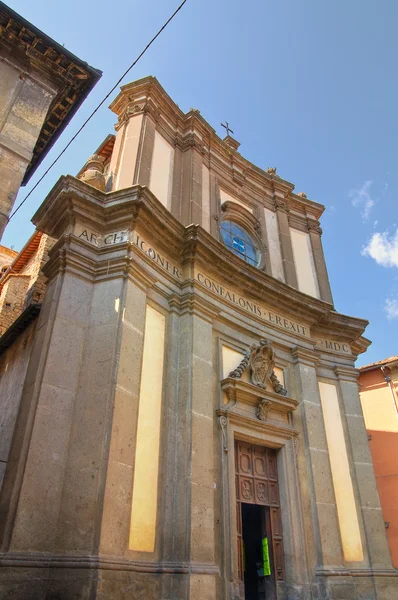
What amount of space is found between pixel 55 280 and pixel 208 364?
124 inches

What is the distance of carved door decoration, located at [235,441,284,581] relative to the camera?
8859mm

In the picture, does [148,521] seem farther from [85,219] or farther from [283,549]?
[85,219]

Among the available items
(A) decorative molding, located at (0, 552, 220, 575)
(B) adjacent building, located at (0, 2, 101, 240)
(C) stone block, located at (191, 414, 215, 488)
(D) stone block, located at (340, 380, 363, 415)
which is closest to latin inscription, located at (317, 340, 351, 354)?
(D) stone block, located at (340, 380, 363, 415)

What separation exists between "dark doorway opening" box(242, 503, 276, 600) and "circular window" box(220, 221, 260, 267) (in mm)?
6030

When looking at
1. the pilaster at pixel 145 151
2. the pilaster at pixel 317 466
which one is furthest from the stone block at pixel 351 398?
the pilaster at pixel 145 151

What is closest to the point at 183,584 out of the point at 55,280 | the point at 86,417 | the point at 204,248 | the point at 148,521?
the point at 148,521

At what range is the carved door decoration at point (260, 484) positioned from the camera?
8.86 meters

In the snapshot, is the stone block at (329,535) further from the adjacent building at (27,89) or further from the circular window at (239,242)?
the adjacent building at (27,89)

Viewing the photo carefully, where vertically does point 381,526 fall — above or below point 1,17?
below

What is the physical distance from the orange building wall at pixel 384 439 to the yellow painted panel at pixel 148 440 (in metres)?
10.4

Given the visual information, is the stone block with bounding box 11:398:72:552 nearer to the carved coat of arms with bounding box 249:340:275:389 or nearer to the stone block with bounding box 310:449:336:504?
the carved coat of arms with bounding box 249:340:275:389

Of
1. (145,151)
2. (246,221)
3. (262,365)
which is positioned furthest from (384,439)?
(145,151)

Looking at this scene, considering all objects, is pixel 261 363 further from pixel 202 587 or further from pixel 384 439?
pixel 384 439

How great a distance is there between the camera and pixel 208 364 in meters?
9.05
